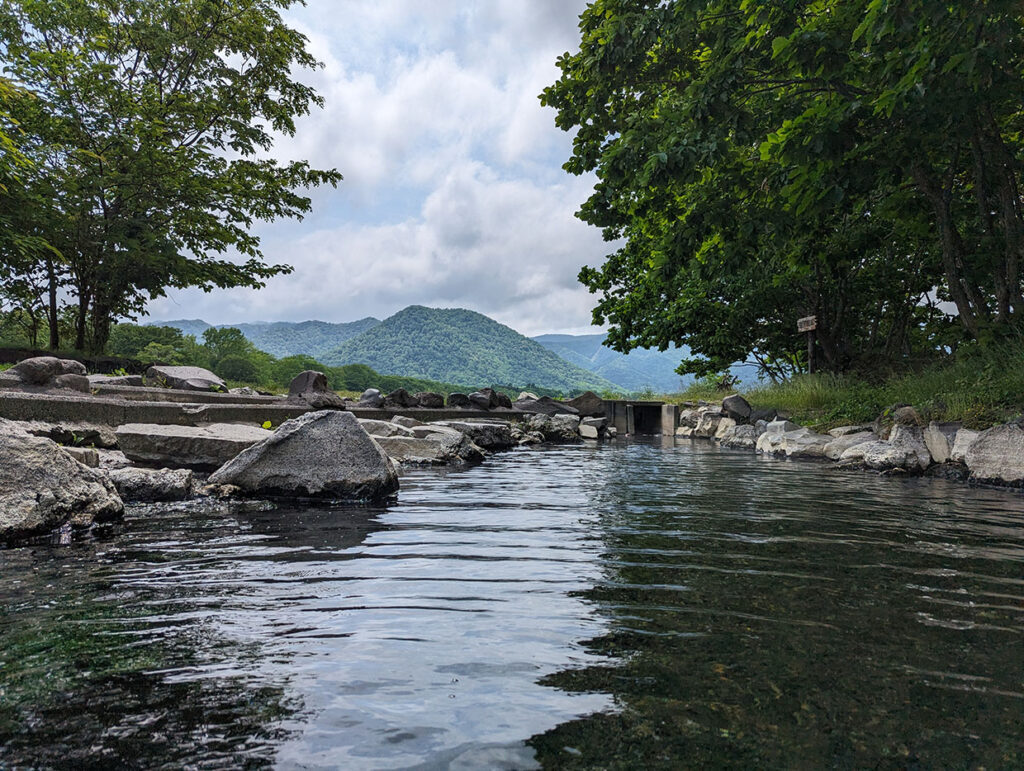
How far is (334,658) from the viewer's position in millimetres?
2242

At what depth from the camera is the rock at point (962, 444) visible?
9.08m

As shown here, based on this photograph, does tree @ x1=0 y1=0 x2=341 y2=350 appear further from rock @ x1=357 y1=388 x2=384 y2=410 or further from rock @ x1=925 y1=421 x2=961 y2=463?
rock @ x1=925 y1=421 x2=961 y2=463

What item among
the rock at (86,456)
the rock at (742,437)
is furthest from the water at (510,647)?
the rock at (742,437)

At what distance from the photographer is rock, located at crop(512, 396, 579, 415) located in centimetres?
2533

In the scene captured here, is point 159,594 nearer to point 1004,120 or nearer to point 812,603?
point 812,603

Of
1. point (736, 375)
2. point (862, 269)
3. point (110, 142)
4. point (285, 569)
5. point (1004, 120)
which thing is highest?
point (110, 142)

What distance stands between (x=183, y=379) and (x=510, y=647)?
1573cm

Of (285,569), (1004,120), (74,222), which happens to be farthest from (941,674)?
(74,222)

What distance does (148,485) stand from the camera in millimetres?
5645

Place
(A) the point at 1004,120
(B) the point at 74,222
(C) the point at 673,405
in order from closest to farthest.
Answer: (A) the point at 1004,120
(B) the point at 74,222
(C) the point at 673,405

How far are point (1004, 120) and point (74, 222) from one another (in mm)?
26395

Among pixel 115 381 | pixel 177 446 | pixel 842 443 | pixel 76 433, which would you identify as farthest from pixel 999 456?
pixel 115 381

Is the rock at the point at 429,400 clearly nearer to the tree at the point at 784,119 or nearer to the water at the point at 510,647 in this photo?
the tree at the point at 784,119

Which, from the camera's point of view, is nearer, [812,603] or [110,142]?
[812,603]
